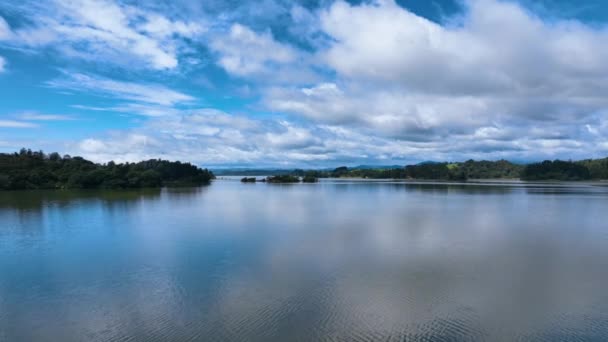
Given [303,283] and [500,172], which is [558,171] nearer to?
[500,172]

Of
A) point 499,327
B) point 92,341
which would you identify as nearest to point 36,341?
point 92,341

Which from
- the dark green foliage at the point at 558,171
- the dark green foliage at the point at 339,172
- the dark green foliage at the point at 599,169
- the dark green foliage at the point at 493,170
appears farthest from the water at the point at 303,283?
the dark green foliage at the point at 339,172

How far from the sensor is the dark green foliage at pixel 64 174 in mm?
41656

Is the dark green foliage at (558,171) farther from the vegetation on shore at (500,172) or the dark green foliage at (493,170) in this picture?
the dark green foliage at (493,170)

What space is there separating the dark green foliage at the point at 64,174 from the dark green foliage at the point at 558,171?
73971 mm

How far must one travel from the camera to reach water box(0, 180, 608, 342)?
534cm

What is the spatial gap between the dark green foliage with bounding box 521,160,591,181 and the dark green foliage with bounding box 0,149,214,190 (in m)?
74.0

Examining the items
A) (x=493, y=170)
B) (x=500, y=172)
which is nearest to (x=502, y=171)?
(x=500, y=172)

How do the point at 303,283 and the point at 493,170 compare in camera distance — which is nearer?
the point at 303,283

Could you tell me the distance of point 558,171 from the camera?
78.6 m

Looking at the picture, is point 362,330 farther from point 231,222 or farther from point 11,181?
point 11,181

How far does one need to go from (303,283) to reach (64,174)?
48.2 metres

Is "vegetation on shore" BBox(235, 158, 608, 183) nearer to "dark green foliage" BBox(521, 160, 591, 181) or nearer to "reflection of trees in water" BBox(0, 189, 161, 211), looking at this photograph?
"dark green foliage" BBox(521, 160, 591, 181)

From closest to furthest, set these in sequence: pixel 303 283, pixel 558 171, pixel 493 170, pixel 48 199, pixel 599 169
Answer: pixel 303 283 → pixel 48 199 → pixel 558 171 → pixel 599 169 → pixel 493 170
